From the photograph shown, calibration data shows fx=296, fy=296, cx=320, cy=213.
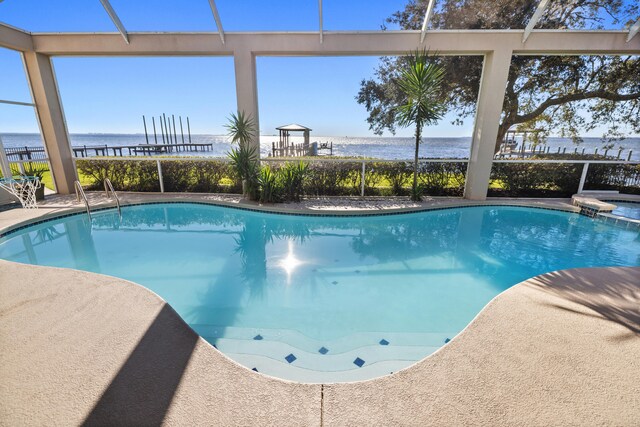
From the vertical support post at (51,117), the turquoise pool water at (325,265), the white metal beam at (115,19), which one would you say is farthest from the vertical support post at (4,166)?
the white metal beam at (115,19)

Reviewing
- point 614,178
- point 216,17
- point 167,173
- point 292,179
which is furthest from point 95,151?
point 614,178

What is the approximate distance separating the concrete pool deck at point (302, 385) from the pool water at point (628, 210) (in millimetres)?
5229

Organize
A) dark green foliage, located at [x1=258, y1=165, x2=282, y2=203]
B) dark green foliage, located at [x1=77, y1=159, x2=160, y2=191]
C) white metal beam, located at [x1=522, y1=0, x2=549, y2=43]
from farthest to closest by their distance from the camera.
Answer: dark green foliage, located at [x1=77, y1=159, x2=160, y2=191] → dark green foliage, located at [x1=258, y1=165, x2=282, y2=203] → white metal beam, located at [x1=522, y1=0, x2=549, y2=43]

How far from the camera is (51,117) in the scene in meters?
7.19

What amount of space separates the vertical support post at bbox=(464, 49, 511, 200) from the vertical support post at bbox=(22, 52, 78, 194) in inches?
402

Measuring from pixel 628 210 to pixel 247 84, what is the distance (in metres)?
9.13

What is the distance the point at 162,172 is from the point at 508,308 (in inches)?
326

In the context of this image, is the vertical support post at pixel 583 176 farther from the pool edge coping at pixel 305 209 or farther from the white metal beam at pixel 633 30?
the white metal beam at pixel 633 30

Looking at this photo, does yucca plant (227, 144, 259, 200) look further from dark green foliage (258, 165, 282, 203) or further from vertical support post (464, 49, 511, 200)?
vertical support post (464, 49, 511, 200)

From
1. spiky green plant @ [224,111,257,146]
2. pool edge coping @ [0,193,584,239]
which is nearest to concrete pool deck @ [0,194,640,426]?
pool edge coping @ [0,193,584,239]

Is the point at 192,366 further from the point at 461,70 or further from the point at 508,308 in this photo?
the point at 461,70

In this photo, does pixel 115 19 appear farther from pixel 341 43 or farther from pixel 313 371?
pixel 313 371

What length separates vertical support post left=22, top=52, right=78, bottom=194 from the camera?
688 centimetres

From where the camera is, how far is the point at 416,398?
67.4 inches
